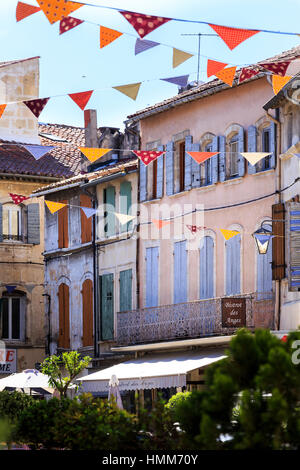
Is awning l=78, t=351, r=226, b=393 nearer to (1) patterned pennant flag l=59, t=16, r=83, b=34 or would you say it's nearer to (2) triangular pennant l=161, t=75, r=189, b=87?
(2) triangular pennant l=161, t=75, r=189, b=87

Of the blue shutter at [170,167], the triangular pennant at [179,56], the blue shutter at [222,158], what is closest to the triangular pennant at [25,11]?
the triangular pennant at [179,56]

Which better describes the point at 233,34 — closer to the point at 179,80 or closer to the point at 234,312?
the point at 179,80

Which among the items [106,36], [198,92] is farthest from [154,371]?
[106,36]

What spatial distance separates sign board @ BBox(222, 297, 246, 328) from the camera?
28594 millimetres

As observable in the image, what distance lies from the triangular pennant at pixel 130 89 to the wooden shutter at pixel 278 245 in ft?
24.5

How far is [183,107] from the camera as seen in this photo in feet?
107

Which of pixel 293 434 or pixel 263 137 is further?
pixel 263 137

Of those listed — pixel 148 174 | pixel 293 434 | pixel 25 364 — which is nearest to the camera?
pixel 293 434

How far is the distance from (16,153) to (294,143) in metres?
18.0

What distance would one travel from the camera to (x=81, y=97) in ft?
69.5

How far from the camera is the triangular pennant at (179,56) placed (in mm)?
18828

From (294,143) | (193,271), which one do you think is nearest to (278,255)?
(294,143)

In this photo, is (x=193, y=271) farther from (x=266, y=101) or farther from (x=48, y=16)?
(x=48, y=16)

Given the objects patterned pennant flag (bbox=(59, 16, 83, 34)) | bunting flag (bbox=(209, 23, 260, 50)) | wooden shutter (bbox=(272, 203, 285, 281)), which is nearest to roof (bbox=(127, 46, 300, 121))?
wooden shutter (bbox=(272, 203, 285, 281))
